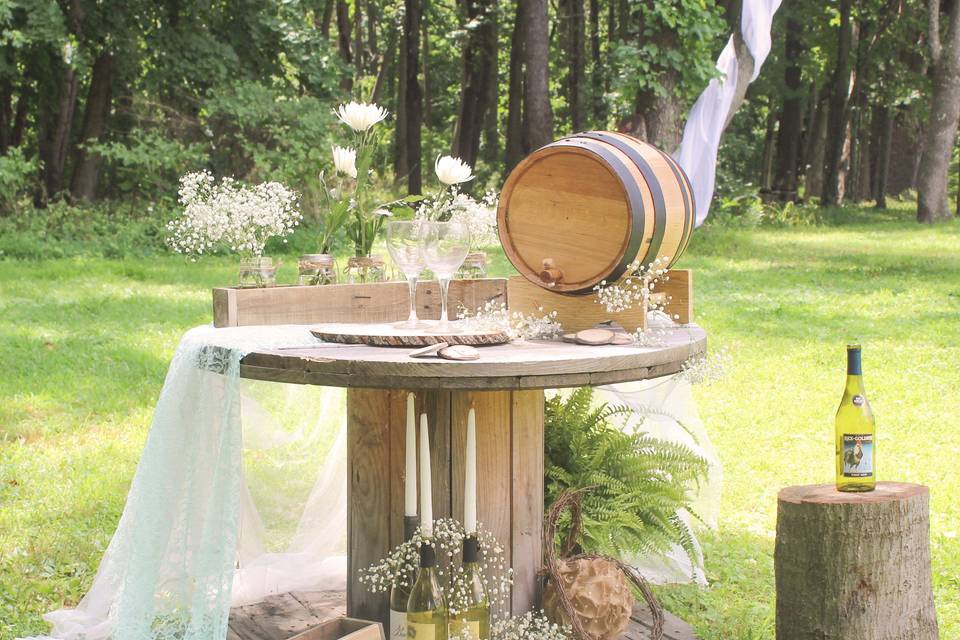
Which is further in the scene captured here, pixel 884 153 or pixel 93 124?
pixel 884 153

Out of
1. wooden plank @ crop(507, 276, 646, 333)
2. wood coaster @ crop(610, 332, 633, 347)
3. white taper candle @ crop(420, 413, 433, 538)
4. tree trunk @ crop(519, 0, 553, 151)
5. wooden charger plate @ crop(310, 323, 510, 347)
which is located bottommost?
white taper candle @ crop(420, 413, 433, 538)

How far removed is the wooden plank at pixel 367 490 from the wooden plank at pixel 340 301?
308 millimetres

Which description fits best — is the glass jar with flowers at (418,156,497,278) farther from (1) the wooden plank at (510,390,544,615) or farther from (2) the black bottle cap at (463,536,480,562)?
(2) the black bottle cap at (463,536,480,562)

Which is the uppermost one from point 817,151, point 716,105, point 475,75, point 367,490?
point 475,75

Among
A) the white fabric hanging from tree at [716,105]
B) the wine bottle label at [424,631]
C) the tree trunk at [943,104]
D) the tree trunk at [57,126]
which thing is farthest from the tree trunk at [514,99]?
the wine bottle label at [424,631]

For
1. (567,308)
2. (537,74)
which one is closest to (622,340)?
(567,308)

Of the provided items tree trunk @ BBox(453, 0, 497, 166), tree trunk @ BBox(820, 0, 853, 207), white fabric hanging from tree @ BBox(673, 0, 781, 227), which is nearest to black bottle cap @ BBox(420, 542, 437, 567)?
white fabric hanging from tree @ BBox(673, 0, 781, 227)

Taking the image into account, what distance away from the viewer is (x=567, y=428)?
365 cm

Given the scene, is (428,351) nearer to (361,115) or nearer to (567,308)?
(567,308)

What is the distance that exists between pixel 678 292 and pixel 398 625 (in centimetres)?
132

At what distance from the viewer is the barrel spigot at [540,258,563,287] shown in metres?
3.10

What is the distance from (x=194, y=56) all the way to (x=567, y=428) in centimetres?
1240

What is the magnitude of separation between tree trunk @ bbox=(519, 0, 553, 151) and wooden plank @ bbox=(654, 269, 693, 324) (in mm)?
9910

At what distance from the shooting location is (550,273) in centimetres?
310
